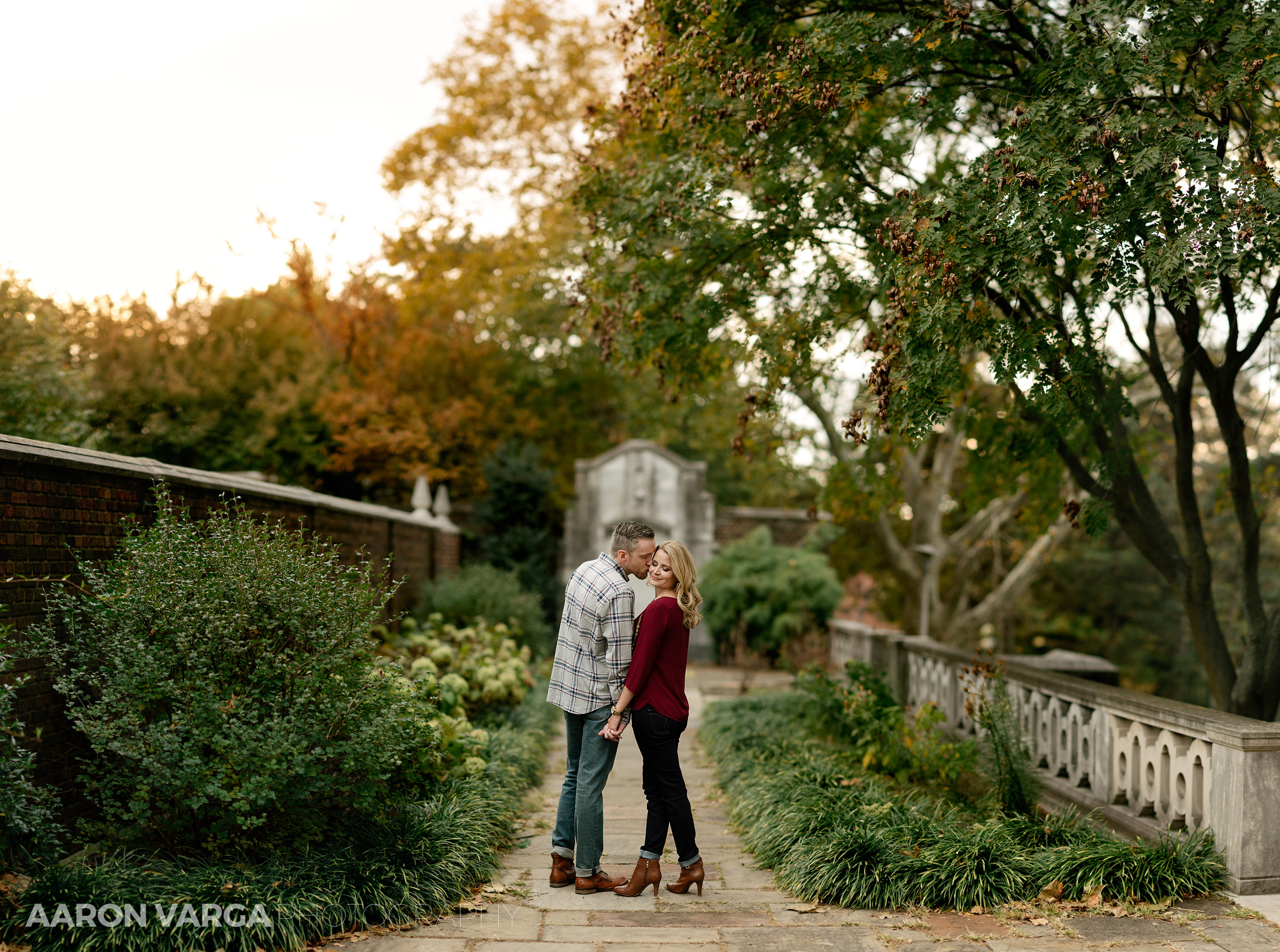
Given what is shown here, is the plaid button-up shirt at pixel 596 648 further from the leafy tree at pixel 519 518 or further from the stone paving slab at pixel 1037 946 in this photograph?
the leafy tree at pixel 519 518

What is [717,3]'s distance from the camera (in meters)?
6.51

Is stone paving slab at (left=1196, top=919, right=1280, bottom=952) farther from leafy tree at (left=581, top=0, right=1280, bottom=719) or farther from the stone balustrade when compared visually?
leafy tree at (left=581, top=0, right=1280, bottom=719)

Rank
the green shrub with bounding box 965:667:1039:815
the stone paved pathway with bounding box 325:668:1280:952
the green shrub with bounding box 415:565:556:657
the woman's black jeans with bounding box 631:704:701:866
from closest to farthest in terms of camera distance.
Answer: the stone paved pathway with bounding box 325:668:1280:952 → the woman's black jeans with bounding box 631:704:701:866 → the green shrub with bounding box 965:667:1039:815 → the green shrub with bounding box 415:565:556:657

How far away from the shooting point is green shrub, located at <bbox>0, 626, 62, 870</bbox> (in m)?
3.89

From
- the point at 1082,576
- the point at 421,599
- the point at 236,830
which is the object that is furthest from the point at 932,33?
the point at 1082,576

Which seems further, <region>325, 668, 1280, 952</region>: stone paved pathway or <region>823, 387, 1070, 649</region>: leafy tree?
<region>823, 387, 1070, 649</region>: leafy tree

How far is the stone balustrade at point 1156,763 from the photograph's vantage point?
501cm

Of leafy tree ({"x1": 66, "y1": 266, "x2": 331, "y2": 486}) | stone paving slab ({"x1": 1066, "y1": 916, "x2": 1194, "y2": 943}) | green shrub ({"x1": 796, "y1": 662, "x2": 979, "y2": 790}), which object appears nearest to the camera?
stone paving slab ({"x1": 1066, "y1": 916, "x2": 1194, "y2": 943})

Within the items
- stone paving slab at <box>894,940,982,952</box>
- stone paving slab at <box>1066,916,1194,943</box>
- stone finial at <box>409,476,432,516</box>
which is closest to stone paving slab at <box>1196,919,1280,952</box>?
stone paving slab at <box>1066,916,1194,943</box>

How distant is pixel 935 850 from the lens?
5.14 m

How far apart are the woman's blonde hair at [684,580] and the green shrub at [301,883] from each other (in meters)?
1.69

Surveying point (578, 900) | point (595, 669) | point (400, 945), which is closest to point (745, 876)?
point (578, 900)

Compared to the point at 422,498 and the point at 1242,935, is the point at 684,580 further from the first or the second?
the point at 422,498

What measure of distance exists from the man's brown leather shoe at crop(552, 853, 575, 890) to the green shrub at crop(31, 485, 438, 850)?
0.91 m
